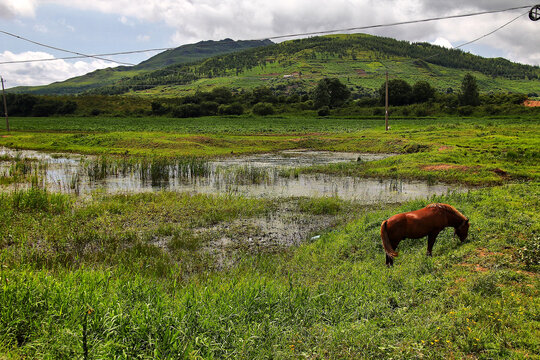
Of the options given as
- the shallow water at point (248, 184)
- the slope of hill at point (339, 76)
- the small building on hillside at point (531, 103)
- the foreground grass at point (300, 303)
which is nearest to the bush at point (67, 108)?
the slope of hill at point (339, 76)

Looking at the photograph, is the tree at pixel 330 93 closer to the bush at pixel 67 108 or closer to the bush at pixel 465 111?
the bush at pixel 465 111

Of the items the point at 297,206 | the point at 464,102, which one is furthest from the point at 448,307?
the point at 464,102

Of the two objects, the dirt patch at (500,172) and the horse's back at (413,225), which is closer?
the horse's back at (413,225)

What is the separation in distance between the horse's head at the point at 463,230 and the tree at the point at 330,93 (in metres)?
83.1

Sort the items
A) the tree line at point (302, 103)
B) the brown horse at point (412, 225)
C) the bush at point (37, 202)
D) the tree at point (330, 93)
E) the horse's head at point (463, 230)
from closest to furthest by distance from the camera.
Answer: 1. the brown horse at point (412, 225)
2. the horse's head at point (463, 230)
3. the bush at point (37, 202)
4. the tree line at point (302, 103)
5. the tree at point (330, 93)

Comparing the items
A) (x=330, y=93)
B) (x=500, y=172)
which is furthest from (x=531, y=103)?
(x=500, y=172)

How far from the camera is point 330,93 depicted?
92.8 metres

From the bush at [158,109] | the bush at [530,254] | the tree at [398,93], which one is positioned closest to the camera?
the bush at [530,254]

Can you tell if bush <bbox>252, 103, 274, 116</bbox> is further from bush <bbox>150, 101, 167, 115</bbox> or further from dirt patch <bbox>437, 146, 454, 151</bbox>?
dirt patch <bbox>437, 146, 454, 151</bbox>

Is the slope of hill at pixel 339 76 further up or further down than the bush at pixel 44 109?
further up

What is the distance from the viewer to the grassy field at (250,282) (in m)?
3.98

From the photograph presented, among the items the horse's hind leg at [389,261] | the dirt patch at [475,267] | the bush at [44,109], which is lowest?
the horse's hind leg at [389,261]

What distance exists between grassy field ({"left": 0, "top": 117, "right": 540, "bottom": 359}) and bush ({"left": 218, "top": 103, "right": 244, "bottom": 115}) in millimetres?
71418

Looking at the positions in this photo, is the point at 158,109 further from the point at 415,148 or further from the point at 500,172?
the point at 500,172
